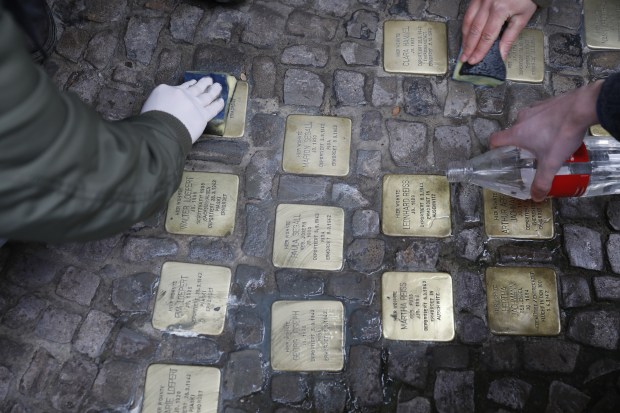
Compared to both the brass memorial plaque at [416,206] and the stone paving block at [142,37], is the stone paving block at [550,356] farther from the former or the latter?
the stone paving block at [142,37]

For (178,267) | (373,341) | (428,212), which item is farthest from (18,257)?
(428,212)

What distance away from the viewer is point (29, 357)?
197cm

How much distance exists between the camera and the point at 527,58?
90.3 inches

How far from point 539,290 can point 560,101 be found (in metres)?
0.68

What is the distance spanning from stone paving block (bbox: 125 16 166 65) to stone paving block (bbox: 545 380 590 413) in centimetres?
196

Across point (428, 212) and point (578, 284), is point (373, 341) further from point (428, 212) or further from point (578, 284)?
point (578, 284)

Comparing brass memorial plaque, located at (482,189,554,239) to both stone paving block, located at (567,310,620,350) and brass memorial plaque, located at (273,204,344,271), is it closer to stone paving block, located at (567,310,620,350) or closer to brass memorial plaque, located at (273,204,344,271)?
stone paving block, located at (567,310,620,350)

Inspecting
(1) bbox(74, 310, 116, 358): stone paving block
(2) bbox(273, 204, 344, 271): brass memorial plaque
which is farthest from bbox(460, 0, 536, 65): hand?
(1) bbox(74, 310, 116, 358): stone paving block

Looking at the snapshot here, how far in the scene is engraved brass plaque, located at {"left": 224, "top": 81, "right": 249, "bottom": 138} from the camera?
7.27ft

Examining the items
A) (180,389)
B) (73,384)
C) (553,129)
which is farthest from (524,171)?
(73,384)

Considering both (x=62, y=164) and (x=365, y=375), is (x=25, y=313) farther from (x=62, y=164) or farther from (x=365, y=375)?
(x=365, y=375)

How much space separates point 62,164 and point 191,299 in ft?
2.68

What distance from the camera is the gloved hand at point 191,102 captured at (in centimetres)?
205

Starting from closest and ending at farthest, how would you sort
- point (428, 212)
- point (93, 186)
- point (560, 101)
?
1. point (93, 186)
2. point (560, 101)
3. point (428, 212)
